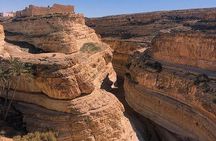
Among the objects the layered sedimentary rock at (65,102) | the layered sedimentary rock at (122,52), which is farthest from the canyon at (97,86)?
the layered sedimentary rock at (122,52)

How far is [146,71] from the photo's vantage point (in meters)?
35.9

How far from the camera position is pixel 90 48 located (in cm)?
3978

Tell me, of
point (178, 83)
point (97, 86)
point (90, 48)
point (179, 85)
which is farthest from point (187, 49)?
point (90, 48)

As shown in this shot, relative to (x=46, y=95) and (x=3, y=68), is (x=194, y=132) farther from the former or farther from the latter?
(x=3, y=68)

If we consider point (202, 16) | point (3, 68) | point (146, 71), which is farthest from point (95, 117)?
point (202, 16)

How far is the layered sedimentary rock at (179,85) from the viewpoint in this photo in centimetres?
2805

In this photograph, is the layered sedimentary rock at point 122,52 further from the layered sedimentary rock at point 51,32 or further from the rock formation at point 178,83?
the layered sedimentary rock at point 51,32

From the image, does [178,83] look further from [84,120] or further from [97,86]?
[84,120]

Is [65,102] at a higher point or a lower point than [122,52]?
higher

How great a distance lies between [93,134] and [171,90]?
8960mm

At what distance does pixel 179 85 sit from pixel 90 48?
11.4 m

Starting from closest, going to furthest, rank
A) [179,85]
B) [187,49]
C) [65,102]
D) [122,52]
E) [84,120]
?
[84,120] → [65,102] → [179,85] → [187,49] → [122,52]

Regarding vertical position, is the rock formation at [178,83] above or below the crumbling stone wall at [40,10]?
below

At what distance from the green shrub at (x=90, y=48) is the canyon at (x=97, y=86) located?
10 centimetres
